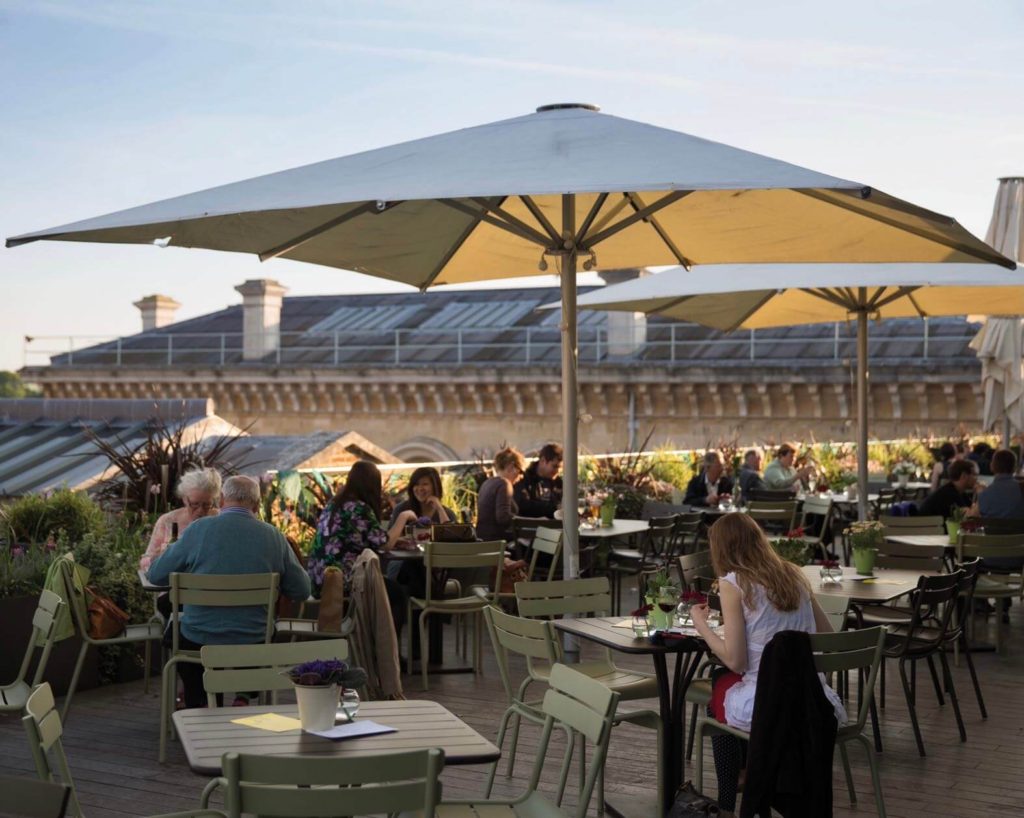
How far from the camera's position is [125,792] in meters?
6.09

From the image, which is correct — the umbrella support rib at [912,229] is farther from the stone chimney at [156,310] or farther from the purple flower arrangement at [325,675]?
the stone chimney at [156,310]

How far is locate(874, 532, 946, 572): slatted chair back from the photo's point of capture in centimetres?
884

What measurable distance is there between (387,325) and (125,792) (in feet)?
157

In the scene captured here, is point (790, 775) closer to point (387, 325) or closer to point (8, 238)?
point (8, 238)

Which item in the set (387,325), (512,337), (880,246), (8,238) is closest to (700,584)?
(880,246)

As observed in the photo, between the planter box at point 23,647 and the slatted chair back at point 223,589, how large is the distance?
5.54 feet

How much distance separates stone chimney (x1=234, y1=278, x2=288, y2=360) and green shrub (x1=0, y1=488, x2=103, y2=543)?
4371 centimetres

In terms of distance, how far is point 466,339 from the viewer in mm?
50375

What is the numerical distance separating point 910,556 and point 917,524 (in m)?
1.43

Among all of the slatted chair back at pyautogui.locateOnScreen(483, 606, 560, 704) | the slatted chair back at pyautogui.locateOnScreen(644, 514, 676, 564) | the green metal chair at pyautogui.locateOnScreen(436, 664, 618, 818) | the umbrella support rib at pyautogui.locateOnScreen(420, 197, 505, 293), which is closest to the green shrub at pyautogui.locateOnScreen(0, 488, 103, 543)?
the umbrella support rib at pyautogui.locateOnScreen(420, 197, 505, 293)

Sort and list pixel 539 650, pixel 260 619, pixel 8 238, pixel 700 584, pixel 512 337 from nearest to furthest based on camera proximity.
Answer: pixel 539 650 → pixel 8 238 → pixel 260 619 → pixel 700 584 → pixel 512 337

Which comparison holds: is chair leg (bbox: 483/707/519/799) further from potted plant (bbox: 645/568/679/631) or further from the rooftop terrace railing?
the rooftop terrace railing

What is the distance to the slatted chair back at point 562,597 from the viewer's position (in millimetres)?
6504

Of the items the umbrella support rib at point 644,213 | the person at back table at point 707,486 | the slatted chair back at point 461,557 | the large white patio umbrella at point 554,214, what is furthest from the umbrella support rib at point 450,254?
the person at back table at point 707,486
